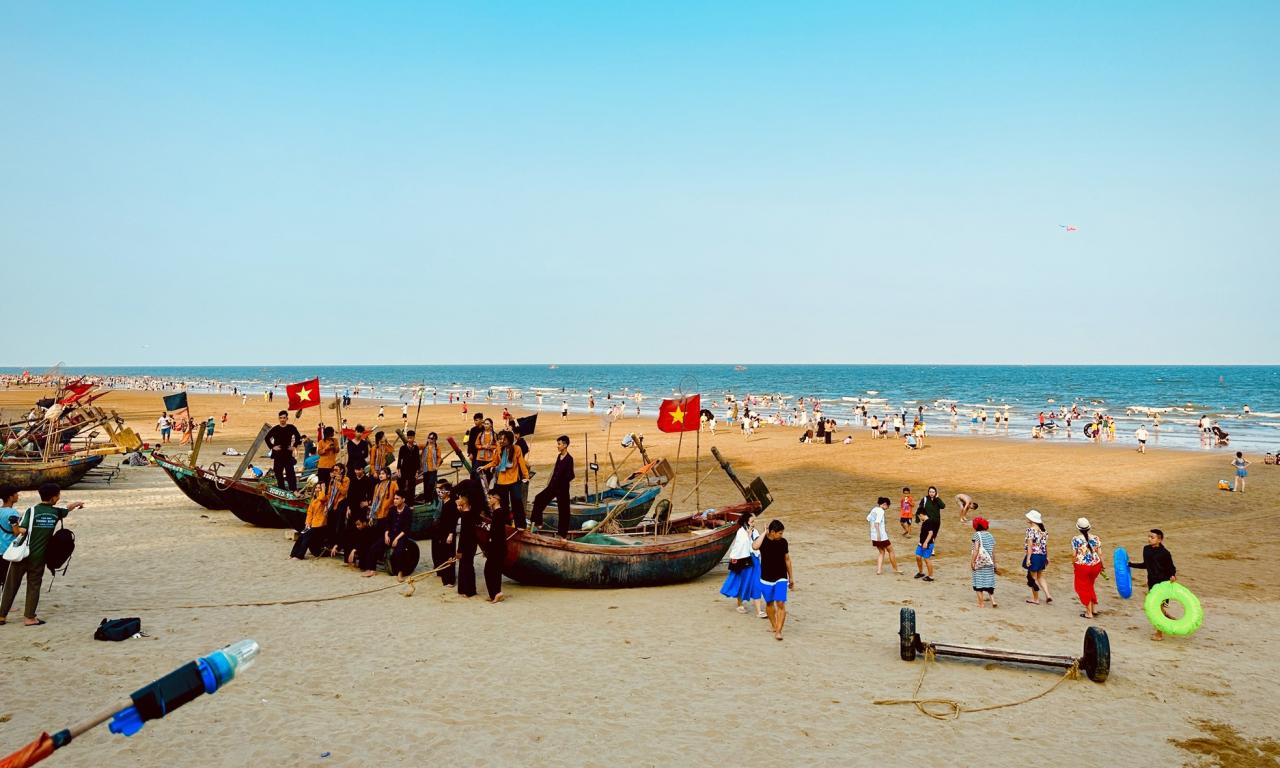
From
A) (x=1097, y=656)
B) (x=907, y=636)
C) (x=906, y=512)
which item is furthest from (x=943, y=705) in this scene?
(x=906, y=512)

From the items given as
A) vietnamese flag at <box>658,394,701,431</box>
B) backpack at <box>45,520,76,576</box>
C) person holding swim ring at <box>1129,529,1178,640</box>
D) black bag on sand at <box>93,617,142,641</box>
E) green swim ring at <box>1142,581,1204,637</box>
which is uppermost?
vietnamese flag at <box>658,394,701,431</box>

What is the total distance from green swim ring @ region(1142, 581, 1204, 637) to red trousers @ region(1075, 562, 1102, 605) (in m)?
0.84

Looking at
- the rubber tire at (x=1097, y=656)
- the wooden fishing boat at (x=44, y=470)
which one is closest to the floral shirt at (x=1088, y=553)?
the rubber tire at (x=1097, y=656)

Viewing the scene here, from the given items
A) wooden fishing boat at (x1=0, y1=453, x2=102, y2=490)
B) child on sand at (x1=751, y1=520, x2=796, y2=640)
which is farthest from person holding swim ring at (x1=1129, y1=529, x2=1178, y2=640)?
wooden fishing boat at (x1=0, y1=453, x2=102, y2=490)

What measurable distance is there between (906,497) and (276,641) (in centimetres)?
1258

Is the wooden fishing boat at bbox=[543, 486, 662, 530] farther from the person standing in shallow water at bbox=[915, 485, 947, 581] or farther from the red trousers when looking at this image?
the red trousers

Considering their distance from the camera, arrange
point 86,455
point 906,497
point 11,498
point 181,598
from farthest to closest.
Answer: point 86,455
point 906,497
point 181,598
point 11,498

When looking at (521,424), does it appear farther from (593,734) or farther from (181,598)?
(593,734)

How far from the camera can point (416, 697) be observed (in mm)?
8477

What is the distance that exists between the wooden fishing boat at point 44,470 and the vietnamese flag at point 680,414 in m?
16.4

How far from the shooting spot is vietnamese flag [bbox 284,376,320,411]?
66.8 feet

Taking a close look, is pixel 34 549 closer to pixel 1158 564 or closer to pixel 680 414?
pixel 680 414

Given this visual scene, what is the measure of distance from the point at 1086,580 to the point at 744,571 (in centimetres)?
502

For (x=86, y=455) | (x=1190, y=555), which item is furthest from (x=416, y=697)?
(x=86, y=455)
